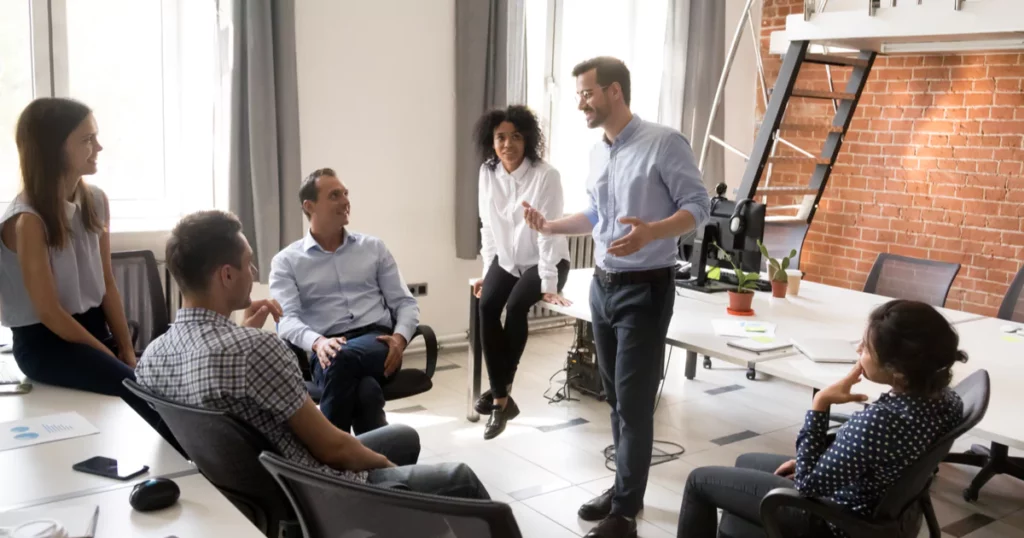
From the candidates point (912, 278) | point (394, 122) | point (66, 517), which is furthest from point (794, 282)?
point (66, 517)

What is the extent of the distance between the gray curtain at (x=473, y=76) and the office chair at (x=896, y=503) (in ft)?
11.2

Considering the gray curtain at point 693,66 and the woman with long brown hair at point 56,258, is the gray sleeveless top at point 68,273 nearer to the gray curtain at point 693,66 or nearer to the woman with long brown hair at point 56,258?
the woman with long brown hair at point 56,258

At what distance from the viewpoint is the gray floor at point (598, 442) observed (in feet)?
10.2

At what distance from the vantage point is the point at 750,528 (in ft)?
6.81

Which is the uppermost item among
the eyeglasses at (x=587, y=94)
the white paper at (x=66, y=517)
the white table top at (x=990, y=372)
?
the eyeglasses at (x=587, y=94)

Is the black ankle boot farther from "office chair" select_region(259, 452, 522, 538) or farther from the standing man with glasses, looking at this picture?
"office chair" select_region(259, 452, 522, 538)

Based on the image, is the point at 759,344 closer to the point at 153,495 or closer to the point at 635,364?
the point at 635,364

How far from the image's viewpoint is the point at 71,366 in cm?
233

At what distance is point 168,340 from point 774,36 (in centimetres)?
506

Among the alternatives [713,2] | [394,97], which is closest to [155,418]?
[394,97]

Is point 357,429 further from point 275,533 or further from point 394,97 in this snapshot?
point 394,97

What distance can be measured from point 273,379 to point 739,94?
5.49 m

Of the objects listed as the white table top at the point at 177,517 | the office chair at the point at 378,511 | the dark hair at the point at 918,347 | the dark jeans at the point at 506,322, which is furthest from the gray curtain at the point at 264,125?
the dark hair at the point at 918,347

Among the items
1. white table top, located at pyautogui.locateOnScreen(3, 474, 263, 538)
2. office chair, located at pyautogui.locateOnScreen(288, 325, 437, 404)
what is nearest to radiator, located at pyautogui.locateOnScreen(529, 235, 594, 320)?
office chair, located at pyautogui.locateOnScreen(288, 325, 437, 404)
